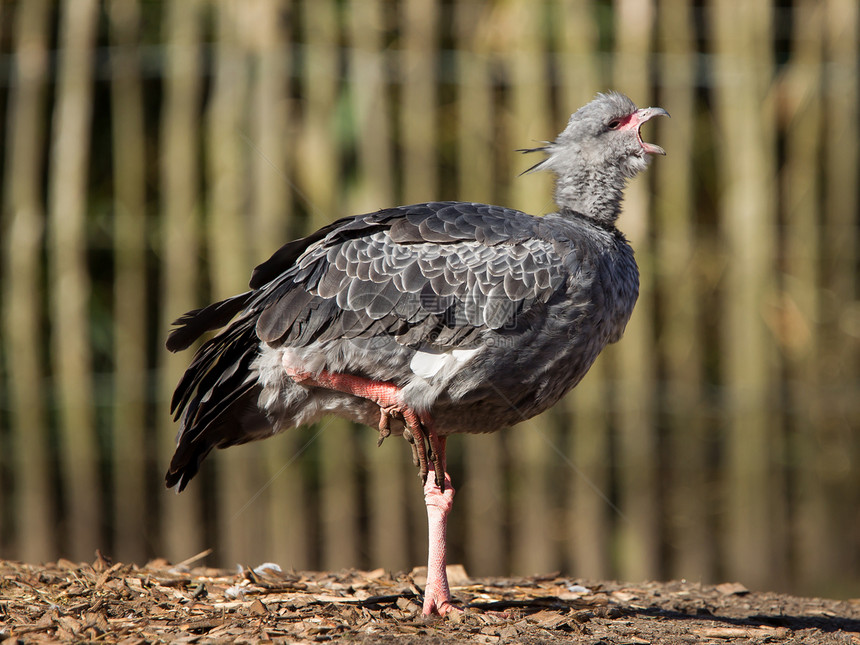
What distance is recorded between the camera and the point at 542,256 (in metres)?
4.34

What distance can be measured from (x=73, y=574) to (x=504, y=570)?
3.09 meters

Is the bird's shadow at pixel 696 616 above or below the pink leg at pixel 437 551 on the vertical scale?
below

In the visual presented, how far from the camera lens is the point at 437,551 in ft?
14.1

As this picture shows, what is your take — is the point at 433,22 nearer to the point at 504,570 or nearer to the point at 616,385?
the point at 616,385

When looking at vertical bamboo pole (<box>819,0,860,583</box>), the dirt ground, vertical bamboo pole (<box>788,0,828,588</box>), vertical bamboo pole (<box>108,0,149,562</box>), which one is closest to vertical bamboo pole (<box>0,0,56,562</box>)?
vertical bamboo pole (<box>108,0,149,562</box>)

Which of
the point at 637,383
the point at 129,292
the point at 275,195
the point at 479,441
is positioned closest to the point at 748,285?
the point at 637,383

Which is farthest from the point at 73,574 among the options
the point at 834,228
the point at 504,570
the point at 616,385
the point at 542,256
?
the point at 834,228

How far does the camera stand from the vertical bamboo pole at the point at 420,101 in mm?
6961

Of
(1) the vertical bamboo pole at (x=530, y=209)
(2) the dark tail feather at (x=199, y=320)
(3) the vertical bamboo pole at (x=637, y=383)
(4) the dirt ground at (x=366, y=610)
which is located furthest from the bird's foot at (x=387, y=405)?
(3) the vertical bamboo pole at (x=637, y=383)

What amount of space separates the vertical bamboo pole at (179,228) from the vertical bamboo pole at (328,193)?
0.74m

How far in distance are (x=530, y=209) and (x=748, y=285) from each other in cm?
147

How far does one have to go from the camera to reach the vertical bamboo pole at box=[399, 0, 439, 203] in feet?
22.8

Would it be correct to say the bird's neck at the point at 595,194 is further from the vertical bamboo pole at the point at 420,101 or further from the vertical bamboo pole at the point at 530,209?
the vertical bamboo pole at the point at 420,101

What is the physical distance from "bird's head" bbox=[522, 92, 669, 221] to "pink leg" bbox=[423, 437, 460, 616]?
1385 mm
